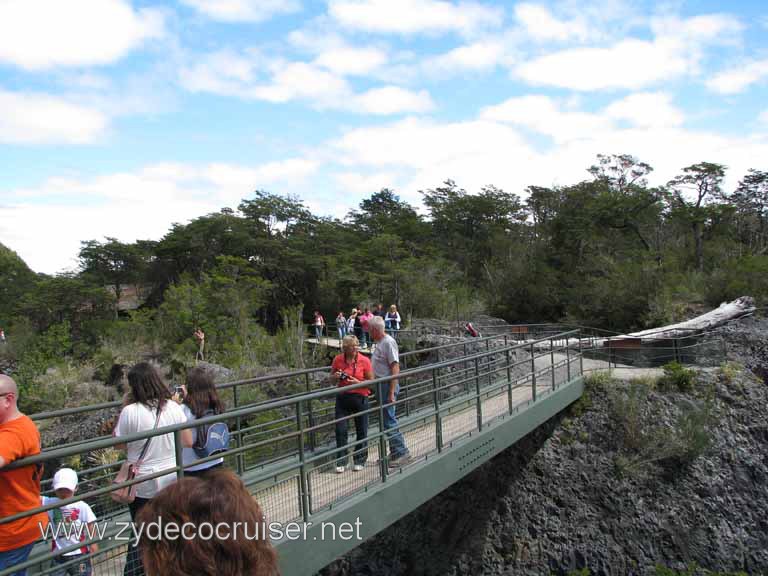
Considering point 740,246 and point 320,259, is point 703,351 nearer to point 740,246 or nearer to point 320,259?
point 740,246

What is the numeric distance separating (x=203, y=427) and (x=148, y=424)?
46 centimetres

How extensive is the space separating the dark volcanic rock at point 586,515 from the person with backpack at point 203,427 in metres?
5.97

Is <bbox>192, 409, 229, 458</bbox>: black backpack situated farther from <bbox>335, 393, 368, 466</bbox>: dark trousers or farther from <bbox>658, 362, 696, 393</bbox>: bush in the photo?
<bbox>658, 362, 696, 393</bbox>: bush

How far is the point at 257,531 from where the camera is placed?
157 cm

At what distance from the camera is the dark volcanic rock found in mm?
9461

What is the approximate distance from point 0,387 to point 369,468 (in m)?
3.71

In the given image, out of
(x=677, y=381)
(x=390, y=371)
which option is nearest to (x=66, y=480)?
(x=390, y=371)

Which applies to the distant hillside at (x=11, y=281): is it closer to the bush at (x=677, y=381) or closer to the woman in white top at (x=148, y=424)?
the bush at (x=677, y=381)

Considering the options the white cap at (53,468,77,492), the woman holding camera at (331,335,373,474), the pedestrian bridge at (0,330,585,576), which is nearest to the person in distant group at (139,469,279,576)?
the pedestrian bridge at (0,330,585,576)

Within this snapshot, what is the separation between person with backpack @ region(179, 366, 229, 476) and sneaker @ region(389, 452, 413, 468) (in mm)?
2123

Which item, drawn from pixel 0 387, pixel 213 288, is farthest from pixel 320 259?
pixel 0 387

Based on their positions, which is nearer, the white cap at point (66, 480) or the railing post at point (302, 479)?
the white cap at point (66, 480)

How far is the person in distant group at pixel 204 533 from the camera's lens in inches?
59.4

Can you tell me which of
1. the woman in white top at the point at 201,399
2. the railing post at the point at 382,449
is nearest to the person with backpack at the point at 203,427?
the woman in white top at the point at 201,399
